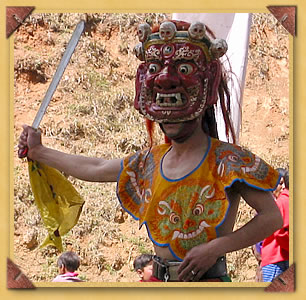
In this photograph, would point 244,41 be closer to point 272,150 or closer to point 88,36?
point 272,150

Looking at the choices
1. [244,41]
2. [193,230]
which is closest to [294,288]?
[193,230]

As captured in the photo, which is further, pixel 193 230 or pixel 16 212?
pixel 16 212

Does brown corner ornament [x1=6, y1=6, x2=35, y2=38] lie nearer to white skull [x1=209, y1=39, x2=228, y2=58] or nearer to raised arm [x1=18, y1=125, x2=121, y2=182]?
raised arm [x1=18, y1=125, x2=121, y2=182]

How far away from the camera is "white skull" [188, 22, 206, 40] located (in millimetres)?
3328

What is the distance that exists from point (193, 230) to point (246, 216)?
13.9 feet

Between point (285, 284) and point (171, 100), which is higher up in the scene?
point (171, 100)

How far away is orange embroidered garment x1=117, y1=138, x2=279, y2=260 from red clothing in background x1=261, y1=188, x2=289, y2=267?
1367 millimetres

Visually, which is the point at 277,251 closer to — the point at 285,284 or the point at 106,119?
the point at 285,284

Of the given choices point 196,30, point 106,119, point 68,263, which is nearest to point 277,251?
point 68,263

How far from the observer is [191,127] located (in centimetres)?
340

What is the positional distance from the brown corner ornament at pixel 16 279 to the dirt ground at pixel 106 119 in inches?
135

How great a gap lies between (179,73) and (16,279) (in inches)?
48.5

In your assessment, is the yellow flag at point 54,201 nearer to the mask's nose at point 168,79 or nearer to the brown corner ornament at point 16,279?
the brown corner ornament at point 16,279

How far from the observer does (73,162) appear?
3.74 metres
